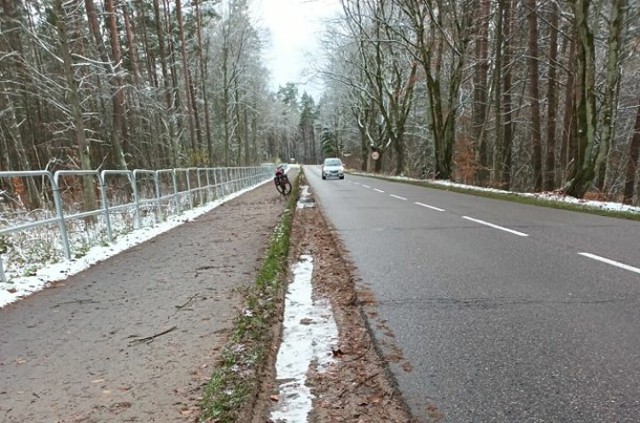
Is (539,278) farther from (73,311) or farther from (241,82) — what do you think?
(241,82)

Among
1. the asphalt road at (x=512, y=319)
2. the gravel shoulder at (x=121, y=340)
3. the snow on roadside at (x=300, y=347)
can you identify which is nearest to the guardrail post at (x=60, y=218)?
the gravel shoulder at (x=121, y=340)

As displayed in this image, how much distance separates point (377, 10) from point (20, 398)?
89.7 feet

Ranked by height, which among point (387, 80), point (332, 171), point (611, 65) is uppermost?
point (387, 80)

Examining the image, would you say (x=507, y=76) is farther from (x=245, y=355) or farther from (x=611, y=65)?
(x=245, y=355)

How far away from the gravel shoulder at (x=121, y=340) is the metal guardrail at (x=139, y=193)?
1043 mm

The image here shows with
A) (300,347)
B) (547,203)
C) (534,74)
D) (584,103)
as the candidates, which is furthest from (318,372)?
(534,74)

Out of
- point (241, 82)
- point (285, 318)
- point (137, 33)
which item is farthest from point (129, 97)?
point (285, 318)

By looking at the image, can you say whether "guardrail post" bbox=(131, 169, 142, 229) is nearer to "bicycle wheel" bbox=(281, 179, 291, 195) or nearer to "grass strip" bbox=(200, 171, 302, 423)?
"grass strip" bbox=(200, 171, 302, 423)

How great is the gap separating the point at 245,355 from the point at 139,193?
9.30 m

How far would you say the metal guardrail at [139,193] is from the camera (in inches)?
256

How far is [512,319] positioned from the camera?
3.56 meters

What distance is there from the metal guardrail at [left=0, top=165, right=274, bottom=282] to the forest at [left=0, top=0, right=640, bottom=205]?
5.44 feet

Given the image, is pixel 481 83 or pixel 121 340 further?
pixel 481 83

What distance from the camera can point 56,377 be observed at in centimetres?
294
